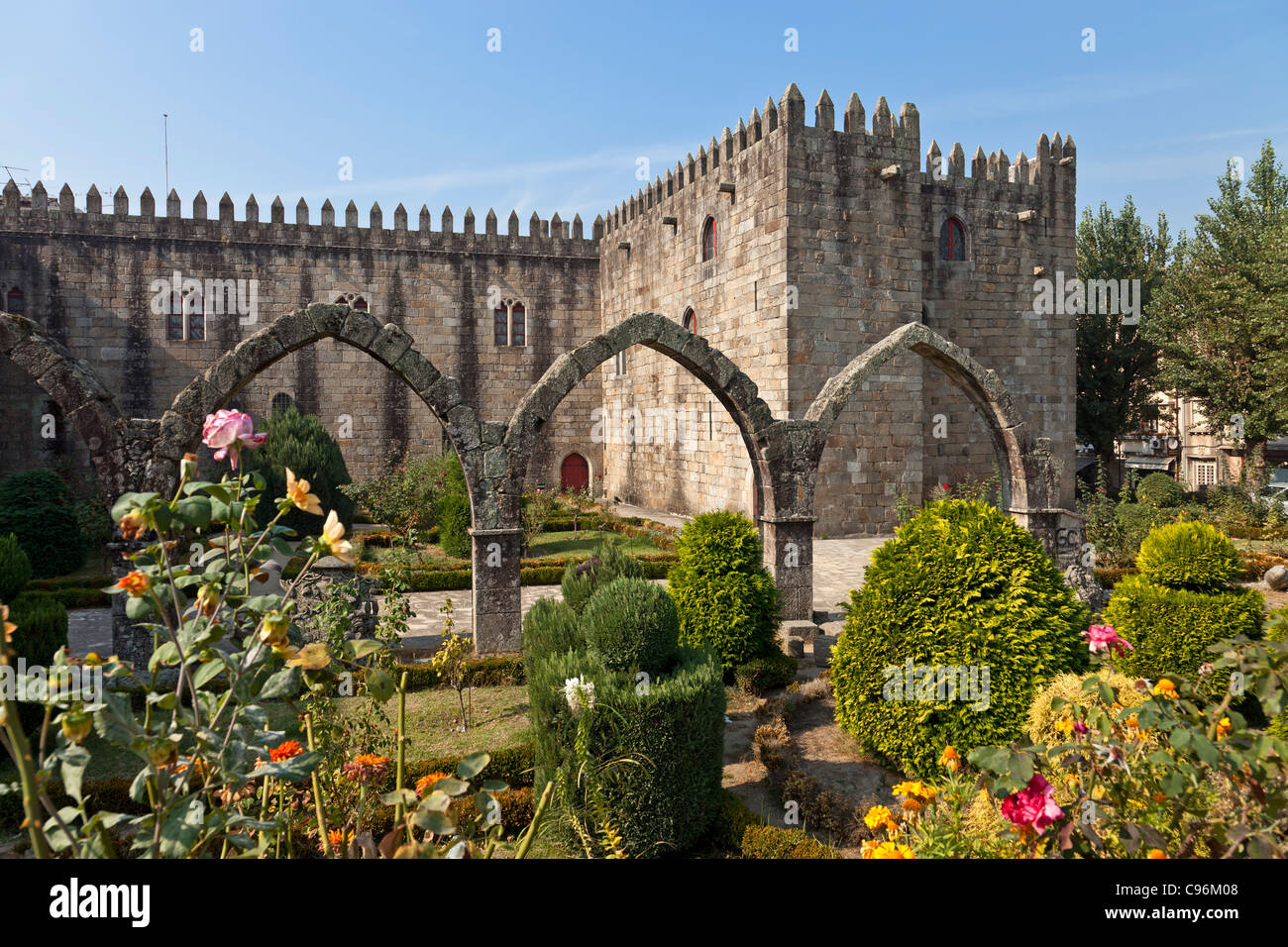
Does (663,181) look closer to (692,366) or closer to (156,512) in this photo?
(692,366)

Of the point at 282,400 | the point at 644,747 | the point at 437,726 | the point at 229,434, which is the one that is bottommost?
the point at 437,726

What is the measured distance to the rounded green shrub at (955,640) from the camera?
5.68 meters

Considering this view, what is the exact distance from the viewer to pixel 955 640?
581 centimetres

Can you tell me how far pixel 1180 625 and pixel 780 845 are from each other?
4.74 meters

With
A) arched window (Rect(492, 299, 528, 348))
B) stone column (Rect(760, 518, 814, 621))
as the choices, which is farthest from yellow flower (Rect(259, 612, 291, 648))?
arched window (Rect(492, 299, 528, 348))

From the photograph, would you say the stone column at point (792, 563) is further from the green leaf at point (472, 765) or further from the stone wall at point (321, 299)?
the stone wall at point (321, 299)

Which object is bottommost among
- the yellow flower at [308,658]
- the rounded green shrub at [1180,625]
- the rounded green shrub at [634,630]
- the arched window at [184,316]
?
the rounded green shrub at [1180,625]

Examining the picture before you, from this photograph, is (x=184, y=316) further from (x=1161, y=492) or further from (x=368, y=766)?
(x=1161, y=492)

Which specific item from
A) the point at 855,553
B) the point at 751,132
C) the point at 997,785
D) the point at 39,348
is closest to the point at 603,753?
the point at 997,785

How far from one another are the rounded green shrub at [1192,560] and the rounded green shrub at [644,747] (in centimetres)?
504

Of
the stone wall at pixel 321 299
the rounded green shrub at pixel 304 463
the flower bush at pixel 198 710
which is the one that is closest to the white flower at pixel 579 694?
the flower bush at pixel 198 710

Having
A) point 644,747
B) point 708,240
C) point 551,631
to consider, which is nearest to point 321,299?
point 708,240

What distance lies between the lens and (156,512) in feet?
6.59
